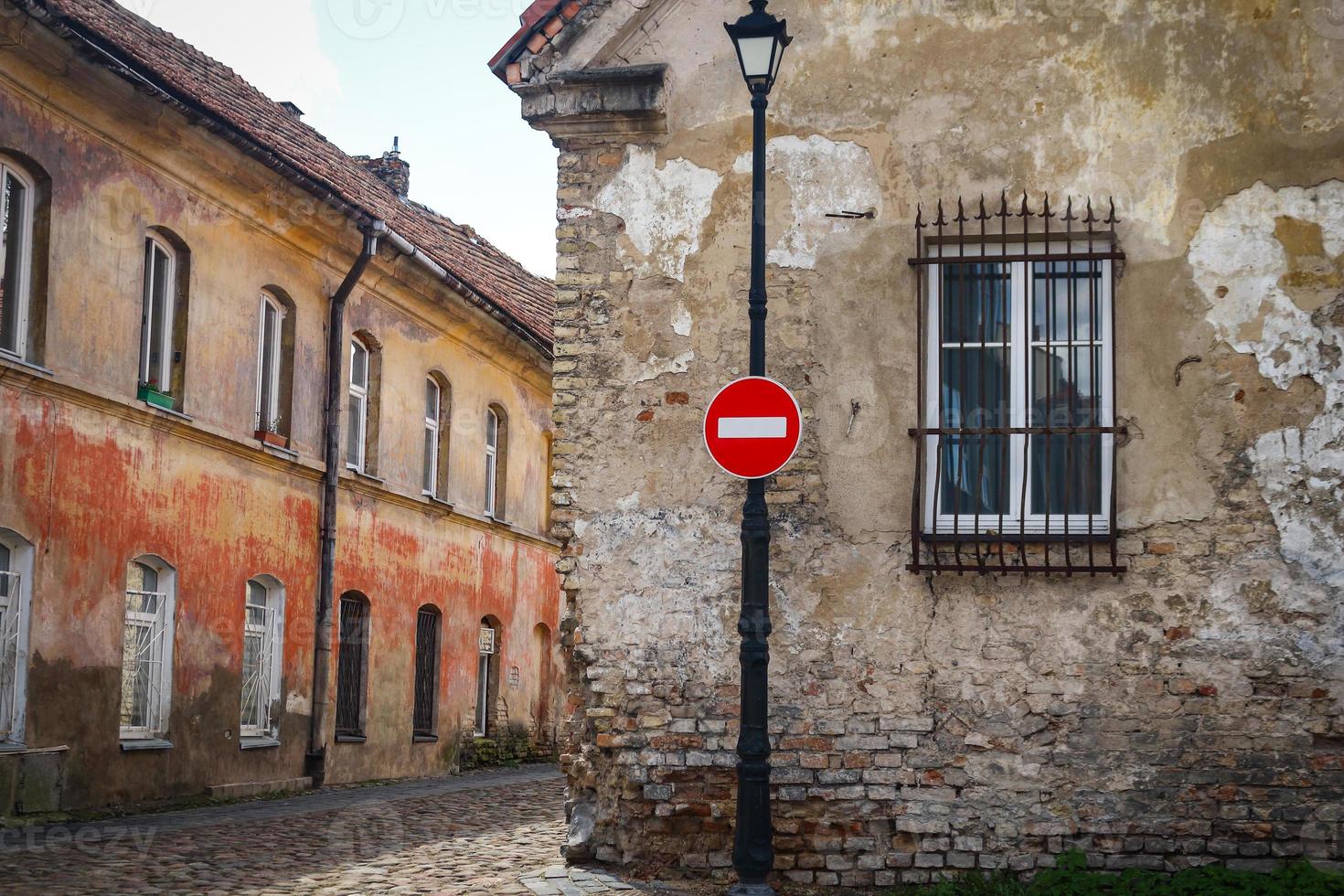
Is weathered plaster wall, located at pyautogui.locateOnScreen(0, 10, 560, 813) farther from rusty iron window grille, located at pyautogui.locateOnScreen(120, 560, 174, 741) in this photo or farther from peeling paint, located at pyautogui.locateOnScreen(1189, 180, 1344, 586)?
A: peeling paint, located at pyautogui.locateOnScreen(1189, 180, 1344, 586)

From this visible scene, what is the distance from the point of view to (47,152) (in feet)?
48.2

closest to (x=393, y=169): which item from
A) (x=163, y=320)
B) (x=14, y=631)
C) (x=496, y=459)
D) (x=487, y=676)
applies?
(x=496, y=459)

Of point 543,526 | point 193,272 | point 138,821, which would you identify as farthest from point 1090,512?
point 543,526

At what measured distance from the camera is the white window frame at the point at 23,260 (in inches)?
561

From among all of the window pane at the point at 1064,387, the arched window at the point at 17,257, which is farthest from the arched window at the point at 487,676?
the window pane at the point at 1064,387

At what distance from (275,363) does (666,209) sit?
10.3 meters

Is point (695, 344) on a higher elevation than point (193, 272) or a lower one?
lower

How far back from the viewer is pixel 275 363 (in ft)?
64.3

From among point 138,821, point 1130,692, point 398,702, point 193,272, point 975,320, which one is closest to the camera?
point 1130,692

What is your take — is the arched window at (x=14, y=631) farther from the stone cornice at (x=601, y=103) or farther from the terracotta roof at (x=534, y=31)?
the stone cornice at (x=601, y=103)

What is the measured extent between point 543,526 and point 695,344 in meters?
19.6

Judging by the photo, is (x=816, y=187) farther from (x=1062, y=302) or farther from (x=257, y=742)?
(x=257, y=742)

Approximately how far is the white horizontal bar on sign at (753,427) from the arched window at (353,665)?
1328 cm

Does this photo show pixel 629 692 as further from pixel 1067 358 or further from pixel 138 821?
pixel 138 821
